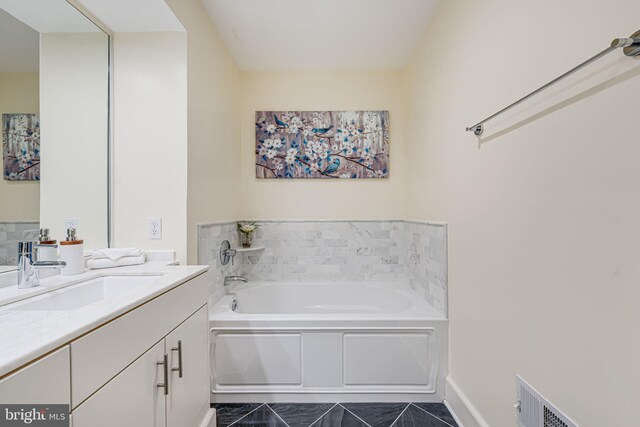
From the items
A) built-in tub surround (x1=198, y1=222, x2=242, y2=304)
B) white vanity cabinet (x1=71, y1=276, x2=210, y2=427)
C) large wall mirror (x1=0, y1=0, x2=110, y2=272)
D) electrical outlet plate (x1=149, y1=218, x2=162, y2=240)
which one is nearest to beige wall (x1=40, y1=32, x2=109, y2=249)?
large wall mirror (x1=0, y1=0, x2=110, y2=272)

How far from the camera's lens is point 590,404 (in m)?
0.92

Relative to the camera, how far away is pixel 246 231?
2.82m

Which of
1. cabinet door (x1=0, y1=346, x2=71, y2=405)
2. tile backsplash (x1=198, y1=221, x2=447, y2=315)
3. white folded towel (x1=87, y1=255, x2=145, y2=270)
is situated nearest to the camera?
cabinet door (x1=0, y1=346, x2=71, y2=405)

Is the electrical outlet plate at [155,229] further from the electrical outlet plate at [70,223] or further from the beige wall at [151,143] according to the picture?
the electrical outlet plate at [70,223]

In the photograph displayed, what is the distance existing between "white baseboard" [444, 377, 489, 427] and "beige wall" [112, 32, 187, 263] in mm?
1827

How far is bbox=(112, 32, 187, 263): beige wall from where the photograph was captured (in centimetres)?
179

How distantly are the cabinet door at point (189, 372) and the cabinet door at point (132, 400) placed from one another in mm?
83

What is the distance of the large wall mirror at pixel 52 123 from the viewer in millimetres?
1229

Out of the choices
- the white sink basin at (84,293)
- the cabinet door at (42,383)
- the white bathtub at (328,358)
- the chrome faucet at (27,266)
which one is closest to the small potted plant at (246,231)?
the white bathtub at (328,358)

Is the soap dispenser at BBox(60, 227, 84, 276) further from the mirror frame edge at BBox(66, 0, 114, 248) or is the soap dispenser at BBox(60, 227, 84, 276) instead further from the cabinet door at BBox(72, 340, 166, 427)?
the cabinet door at BBox(72, 340, 166, 427)

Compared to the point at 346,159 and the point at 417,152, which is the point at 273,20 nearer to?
the point at 346,159

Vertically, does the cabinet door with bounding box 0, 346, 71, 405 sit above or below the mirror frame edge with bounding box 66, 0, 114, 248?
below

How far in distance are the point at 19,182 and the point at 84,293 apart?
21.1 inches

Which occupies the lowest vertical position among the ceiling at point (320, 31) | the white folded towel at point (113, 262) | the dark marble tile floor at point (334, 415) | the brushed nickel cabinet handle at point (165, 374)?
the dark marble tile floor at point (334, 415)
